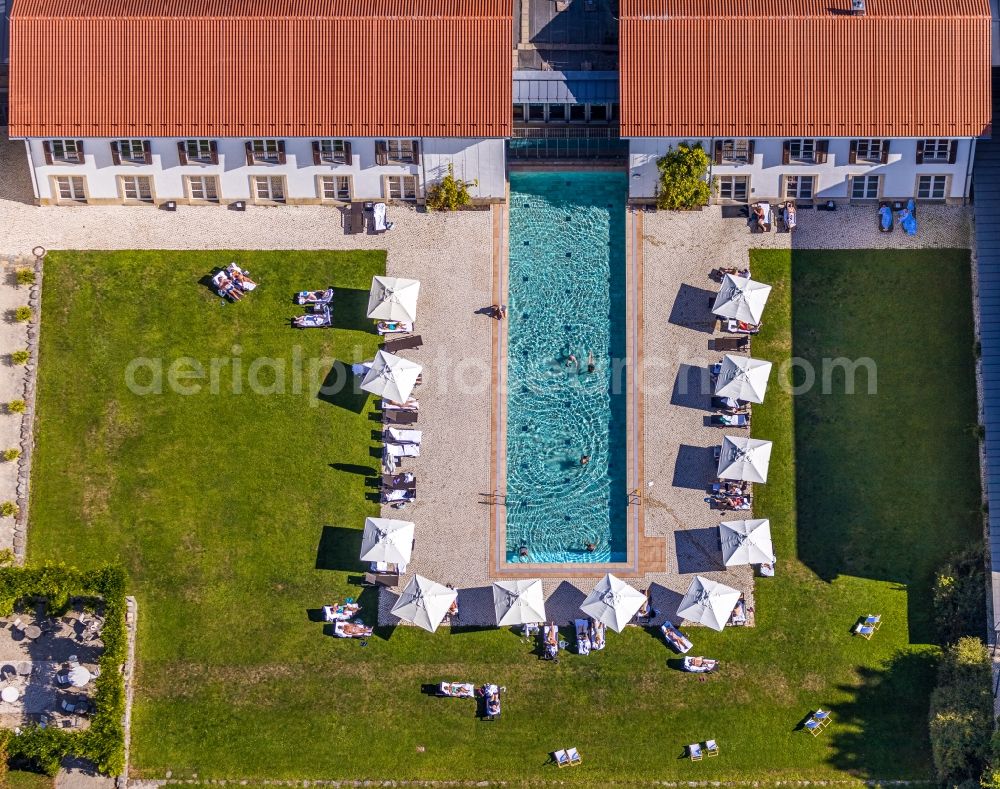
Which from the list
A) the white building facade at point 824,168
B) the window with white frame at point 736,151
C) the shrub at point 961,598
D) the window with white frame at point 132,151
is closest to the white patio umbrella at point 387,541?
the white building facade at point 824,168

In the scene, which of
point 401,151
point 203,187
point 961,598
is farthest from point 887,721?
point 203,187

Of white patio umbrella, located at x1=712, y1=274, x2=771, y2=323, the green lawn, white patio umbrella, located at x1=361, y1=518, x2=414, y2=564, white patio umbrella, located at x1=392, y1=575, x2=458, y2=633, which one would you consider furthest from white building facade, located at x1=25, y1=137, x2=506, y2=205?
white patio umbrella, located at x1=392, y1=575, x2=458, y2=633

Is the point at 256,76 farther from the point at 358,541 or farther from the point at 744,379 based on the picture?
the point at 744,379

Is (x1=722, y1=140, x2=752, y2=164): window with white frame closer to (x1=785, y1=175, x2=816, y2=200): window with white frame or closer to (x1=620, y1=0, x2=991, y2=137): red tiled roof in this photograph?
(x1=620, y1=0, x2=991, y2=137): red tiled roof

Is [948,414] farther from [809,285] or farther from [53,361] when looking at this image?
[53,361]

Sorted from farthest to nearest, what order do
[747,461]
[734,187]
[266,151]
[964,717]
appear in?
[734,187]
[266,151]
[747,461]
[964,717]

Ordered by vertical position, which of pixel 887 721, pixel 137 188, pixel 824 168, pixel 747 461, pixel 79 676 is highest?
pixel 824 168
